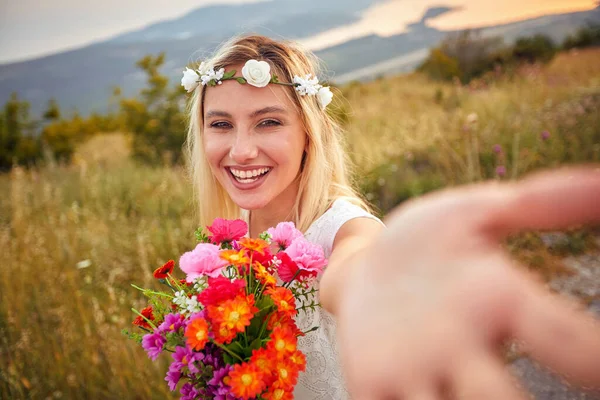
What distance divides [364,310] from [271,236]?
86 centimetres

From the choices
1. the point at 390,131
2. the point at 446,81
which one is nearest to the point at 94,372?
the point at 390,131

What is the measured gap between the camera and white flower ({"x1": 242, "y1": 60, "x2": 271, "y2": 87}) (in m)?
1.62

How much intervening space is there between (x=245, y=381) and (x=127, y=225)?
4093 mm

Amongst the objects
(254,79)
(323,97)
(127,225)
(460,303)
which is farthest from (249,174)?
(127,225)

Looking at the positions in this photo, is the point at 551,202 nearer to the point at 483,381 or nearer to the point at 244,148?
the point at 483,381

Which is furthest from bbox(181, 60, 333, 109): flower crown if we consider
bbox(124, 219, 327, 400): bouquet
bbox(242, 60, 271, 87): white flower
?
bbox(124, 219, 327, 400): bouquet

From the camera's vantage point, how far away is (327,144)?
6.43ft

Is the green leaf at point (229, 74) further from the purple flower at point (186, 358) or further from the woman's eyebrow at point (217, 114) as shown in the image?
the purple flower at point (186, 358)

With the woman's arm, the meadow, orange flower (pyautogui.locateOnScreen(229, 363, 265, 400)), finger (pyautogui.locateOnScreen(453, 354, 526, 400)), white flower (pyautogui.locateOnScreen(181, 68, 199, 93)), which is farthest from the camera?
the meadow

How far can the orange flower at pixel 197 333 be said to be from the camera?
875mm

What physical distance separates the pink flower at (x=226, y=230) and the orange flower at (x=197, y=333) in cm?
26

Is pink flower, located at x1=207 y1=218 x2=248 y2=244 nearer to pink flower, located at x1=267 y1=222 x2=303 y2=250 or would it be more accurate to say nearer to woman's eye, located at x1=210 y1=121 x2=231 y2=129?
pink flower, located at x1=267 y1=222 x2=303 y2=250

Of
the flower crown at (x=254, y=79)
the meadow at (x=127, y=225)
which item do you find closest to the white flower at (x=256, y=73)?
the flower crown at (x=254, y=79)

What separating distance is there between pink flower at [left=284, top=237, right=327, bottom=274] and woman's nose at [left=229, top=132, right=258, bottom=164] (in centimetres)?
64
